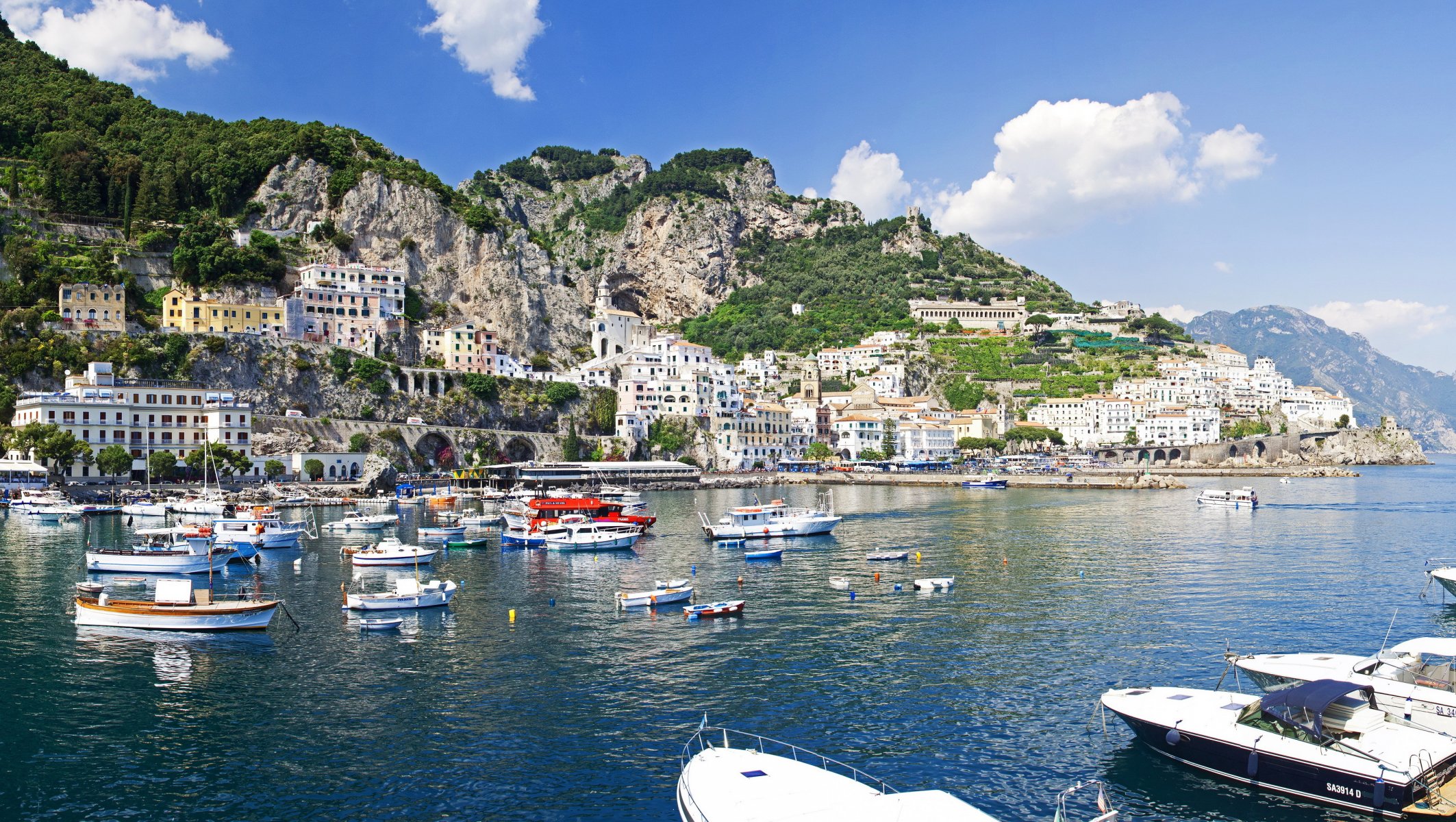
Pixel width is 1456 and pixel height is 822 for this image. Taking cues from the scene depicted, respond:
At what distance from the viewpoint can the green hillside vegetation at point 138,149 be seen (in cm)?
9819

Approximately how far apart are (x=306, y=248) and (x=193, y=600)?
281ft

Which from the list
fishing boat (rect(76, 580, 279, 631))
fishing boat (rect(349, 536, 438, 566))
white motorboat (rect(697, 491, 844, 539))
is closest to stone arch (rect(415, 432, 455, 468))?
white motorboat (rect(697, 491, 844, 539))

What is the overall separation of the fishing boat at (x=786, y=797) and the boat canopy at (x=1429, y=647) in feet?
43.5

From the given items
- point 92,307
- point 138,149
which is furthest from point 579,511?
point 138,149

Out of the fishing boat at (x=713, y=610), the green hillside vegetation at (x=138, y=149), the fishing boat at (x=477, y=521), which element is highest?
the green hillside vegetation at (x=138, y=149)

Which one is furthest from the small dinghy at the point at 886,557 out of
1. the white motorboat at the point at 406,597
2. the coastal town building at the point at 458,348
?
the coastal town building at the point at 458,348

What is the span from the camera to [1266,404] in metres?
158

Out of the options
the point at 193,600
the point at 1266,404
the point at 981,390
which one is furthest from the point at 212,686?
the point at 1266,404

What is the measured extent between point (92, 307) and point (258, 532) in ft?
169

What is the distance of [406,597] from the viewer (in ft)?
101

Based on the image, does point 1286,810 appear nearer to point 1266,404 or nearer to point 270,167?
point 270,167

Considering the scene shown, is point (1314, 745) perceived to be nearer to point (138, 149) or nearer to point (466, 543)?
point (466, 543)

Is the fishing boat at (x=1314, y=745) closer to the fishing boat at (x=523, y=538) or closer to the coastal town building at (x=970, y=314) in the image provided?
the fishing boat at (x=523, y=538)

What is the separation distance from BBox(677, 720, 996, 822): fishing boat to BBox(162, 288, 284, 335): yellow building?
284 ft
